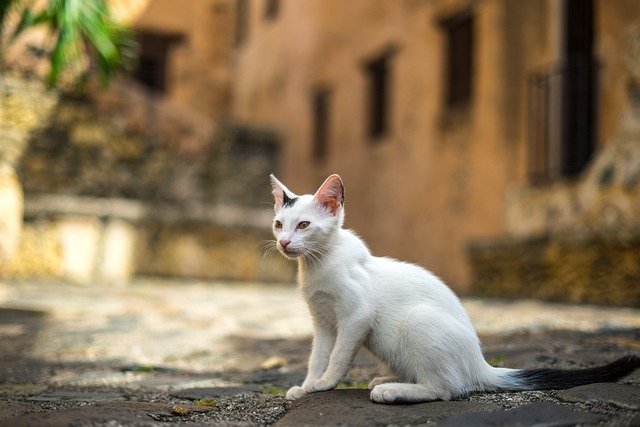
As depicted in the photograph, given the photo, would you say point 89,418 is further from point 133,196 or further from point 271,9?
point 271,9

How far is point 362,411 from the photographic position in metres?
2.53

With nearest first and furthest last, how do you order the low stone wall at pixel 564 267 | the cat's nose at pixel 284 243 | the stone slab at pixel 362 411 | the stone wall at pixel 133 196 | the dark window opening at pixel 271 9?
the stone slab at pixel 362 411 < the cat's nose at pixel 284 243 < the low stone wall at pixel 564 267 < the stone wall at pixel 133 196 < the dark window opening at pixel 271 9

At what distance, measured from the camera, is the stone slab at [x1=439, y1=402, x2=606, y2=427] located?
2305 mm

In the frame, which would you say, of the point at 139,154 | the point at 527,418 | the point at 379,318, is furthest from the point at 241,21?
the point at 527,418

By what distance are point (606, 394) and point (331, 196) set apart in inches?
48.3

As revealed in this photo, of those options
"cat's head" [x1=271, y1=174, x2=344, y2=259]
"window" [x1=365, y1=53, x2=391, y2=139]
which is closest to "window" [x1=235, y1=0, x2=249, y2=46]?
"window" [x1=365, y1=53, x2=391, y2=139]

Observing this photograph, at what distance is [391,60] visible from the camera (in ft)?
43.4

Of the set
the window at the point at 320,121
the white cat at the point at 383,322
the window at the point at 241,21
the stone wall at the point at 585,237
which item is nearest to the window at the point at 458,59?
the stone wall at the point at 585,237

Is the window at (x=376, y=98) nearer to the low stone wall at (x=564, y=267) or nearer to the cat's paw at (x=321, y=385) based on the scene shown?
the low stone wall at (x=564, y=267)

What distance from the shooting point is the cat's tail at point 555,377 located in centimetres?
275

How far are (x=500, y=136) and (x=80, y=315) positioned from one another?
613 cm

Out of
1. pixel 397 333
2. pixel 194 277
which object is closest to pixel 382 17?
pixel 194 277

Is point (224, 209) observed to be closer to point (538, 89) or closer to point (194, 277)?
Result: point (194, 277)

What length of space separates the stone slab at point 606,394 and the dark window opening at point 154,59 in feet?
56.4
